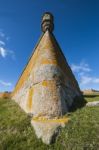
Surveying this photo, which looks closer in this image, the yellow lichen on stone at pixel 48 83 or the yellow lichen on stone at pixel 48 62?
the yellow lichen on stone at pixel 48 83

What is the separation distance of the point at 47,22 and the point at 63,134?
32.4 ft

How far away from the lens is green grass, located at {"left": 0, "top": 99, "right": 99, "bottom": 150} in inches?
283

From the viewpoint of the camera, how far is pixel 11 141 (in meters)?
7.94

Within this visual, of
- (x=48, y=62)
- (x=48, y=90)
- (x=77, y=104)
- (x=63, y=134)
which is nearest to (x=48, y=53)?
(x=48, y=62)

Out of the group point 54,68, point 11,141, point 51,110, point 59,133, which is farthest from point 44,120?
Result: point 54,68

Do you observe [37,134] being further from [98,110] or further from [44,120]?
[98,110]

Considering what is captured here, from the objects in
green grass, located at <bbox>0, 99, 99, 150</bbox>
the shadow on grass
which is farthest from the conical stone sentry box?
green grass, located at <bbox>0, 99, 99, 150</bbox>

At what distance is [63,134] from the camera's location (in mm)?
7766

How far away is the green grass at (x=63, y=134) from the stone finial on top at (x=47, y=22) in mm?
7806

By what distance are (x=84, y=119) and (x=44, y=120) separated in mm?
1898

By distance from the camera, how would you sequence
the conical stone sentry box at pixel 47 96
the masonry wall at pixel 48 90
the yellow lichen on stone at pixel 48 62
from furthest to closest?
1. the yellow lichen on stone at pixel 48 62
2. the masonry wall at pixel 48 90
3. the conical stone sentry box at pixel 47 96

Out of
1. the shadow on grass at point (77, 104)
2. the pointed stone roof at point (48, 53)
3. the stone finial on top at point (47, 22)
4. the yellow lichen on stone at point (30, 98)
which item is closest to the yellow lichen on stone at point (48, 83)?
the yellow lichen on stone at point (30, 98)

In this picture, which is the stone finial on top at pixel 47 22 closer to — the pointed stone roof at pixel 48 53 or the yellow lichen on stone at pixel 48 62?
the pointed stone roof at pixel 48 53

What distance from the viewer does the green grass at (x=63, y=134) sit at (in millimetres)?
7199
